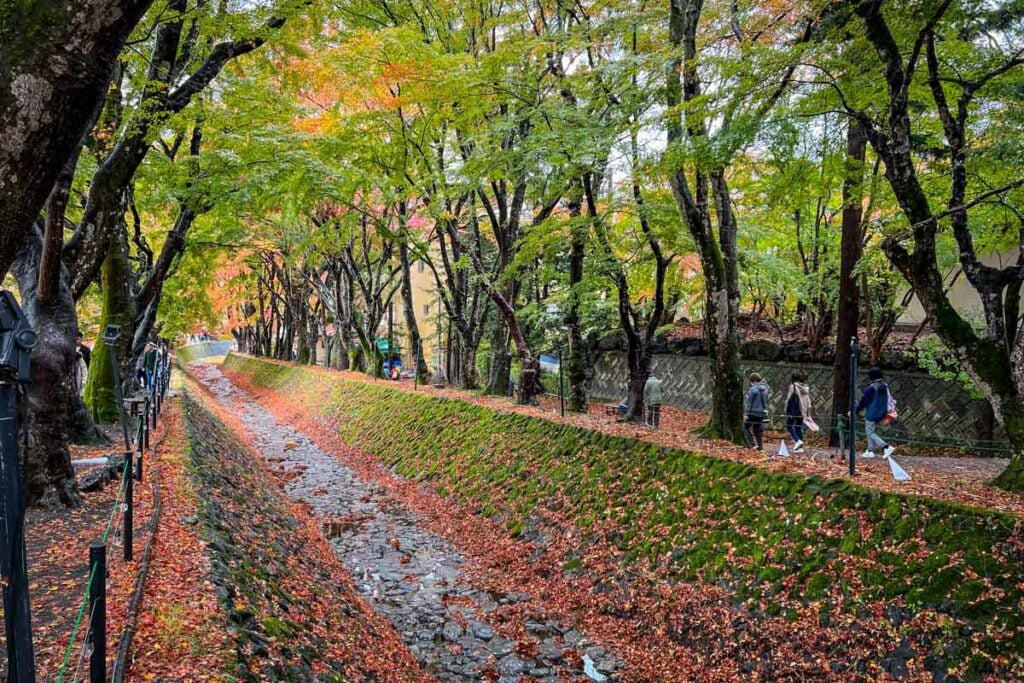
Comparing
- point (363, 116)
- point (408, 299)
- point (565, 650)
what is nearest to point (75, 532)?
point (565, 650)

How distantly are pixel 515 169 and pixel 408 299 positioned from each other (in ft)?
39.3

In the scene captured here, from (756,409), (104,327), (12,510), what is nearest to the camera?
(12,510)

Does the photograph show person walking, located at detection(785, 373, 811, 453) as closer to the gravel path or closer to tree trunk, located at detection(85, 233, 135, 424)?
the gravel path

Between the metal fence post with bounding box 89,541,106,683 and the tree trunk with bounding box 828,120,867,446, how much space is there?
11.3 m

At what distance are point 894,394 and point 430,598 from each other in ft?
47.0

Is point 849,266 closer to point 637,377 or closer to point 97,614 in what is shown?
point 637,377

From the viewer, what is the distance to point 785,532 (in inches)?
258

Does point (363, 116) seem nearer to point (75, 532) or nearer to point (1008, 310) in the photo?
point (75, 532)

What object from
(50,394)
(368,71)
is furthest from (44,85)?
(368,71)

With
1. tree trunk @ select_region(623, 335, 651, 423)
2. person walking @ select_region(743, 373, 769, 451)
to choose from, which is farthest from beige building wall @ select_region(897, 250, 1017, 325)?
tree trunk @ select_region(623, 335, 651, 423)

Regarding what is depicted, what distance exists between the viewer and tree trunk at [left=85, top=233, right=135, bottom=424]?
11906mm

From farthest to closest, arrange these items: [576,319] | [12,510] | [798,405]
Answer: [576,319] → [798,405] → [12,510]

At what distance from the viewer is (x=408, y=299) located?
73.5 ft

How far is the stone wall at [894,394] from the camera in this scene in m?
14.6
